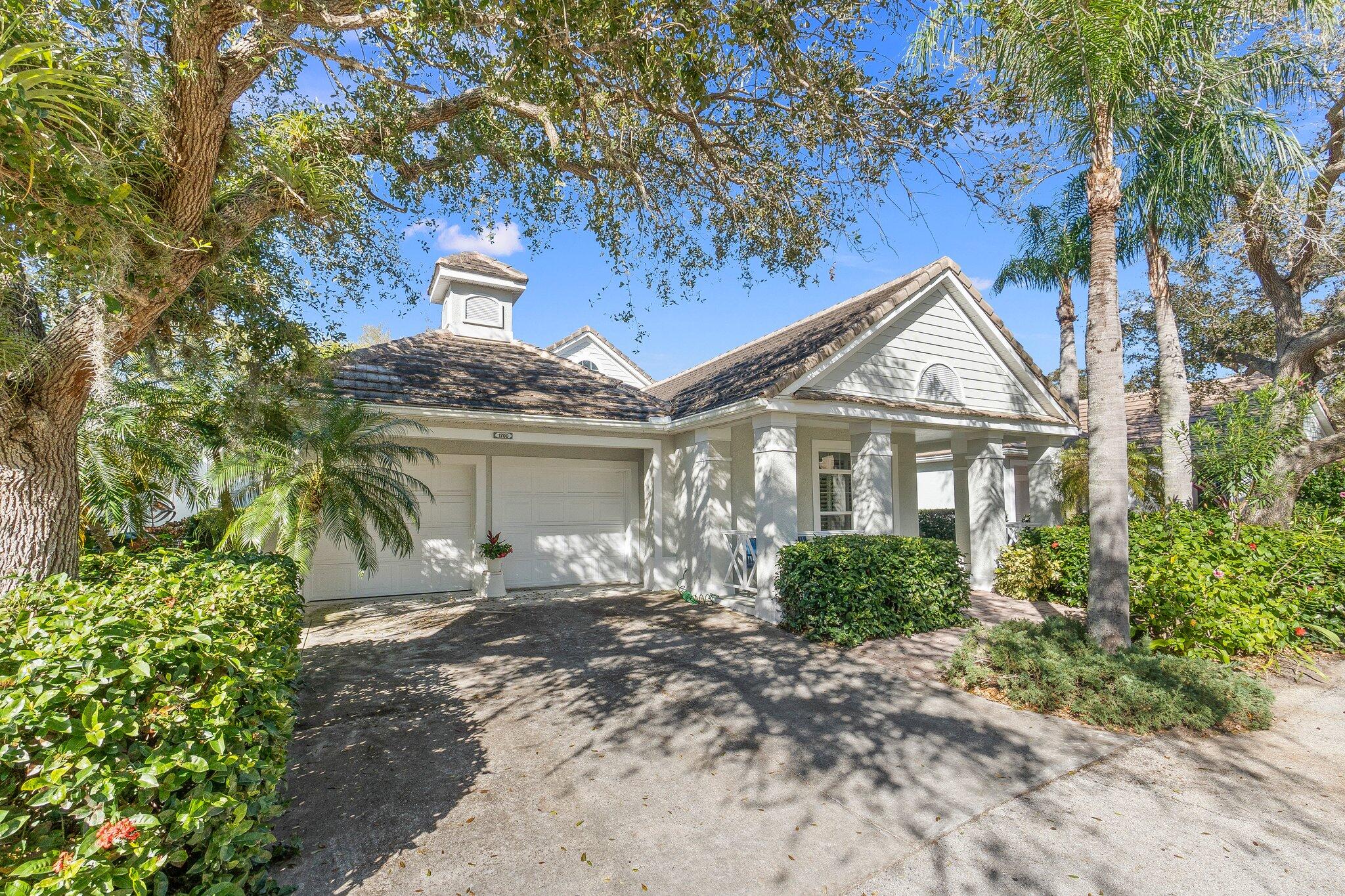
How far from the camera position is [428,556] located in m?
11.0

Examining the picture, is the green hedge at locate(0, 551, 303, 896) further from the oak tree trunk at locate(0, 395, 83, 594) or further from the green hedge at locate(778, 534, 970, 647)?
the green hedge at locate(778, 534, 970, 647)

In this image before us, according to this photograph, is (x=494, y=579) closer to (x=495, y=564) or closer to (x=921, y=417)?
(x=495, y=564)

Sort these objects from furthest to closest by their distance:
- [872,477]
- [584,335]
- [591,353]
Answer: [591,353]
[584,335]
[872,477]

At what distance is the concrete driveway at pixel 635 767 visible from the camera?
3.15 meters

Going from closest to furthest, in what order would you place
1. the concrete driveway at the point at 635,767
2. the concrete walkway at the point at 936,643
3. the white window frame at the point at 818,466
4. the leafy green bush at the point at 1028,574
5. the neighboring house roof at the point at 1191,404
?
the concrete driveway at the point at 635,767 < the concrete walkway at the point at 936,643 < the leafy green bush at the point at 1028,574 < the white window frame at the point at 818,466 < the neighboring house roof at the point at 1191,404

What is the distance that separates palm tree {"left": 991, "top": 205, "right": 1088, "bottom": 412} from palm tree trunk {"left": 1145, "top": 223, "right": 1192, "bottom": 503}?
3705 mm

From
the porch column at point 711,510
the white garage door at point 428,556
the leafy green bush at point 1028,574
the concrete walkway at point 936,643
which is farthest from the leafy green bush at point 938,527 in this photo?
the white garage door at point 428,556

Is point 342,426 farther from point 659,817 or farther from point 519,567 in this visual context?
point 659,817

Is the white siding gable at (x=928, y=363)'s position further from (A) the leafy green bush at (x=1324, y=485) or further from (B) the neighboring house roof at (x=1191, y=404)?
(A) the leafy green bush at (x=1324, y=485)

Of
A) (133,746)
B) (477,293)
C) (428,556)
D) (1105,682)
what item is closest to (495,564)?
(428,556)

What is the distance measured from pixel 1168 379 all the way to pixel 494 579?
12.3 meters

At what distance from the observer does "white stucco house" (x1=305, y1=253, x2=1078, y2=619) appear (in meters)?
9.32

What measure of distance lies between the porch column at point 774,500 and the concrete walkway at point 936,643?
1.77 meters

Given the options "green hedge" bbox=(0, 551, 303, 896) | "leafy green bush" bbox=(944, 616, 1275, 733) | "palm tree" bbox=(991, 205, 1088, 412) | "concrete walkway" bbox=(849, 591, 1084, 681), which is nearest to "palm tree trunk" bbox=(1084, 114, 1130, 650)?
"leafy green bush" bbox=(944, 616, 1275, 733)
